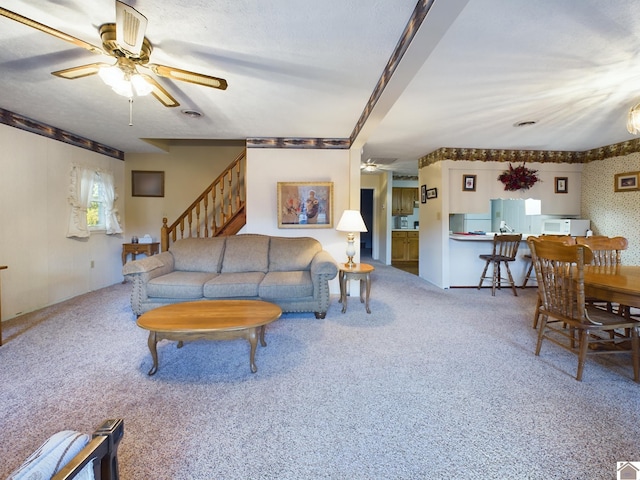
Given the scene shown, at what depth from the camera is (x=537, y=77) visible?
2.32 m

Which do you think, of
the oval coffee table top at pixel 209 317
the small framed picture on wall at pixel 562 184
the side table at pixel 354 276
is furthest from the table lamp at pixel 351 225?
the small framed picture on wall at pixel 562 184

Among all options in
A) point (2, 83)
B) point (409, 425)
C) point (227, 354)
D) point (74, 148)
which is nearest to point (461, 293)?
point (409, 425)

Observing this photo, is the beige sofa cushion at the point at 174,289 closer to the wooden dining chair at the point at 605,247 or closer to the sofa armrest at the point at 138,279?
the sofa armrest at the point at 138,279

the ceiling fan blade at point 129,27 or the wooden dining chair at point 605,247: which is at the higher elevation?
the ceiling fan blade at point 129,27

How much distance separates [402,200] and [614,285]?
5895 mm

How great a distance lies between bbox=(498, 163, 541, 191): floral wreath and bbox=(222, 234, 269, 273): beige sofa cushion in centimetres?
404

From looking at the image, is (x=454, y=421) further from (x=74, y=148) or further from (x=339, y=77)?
(x=74, y=148)

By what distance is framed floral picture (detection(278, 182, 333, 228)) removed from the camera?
4.12 m

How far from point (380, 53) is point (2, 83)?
3.41 m

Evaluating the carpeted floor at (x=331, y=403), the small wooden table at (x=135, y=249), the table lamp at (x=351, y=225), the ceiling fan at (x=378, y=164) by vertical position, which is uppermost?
the ceiling fan at (x=378, y=164)

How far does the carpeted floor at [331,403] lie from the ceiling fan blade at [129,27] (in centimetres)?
217

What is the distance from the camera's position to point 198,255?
12.1ft

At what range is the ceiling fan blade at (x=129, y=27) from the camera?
144cm

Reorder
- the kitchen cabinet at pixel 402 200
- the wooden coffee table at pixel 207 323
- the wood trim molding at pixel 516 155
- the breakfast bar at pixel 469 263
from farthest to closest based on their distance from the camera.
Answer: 1. the kitchen cabinet at pixel 402 200
2. the breakfast bar at pixel 469 263
3. the wood trim molding at pixel 516 155
4. the wooden coffee table at pixel 207 323
